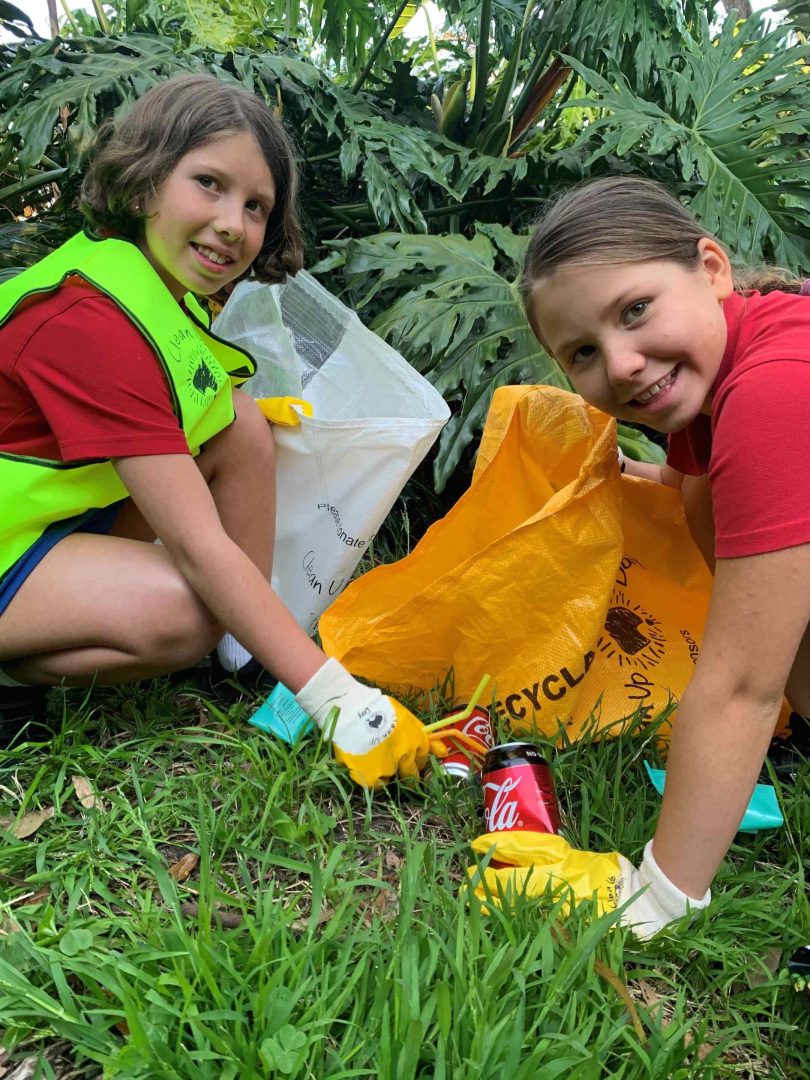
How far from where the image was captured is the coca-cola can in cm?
107

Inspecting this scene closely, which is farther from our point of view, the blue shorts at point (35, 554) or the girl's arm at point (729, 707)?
the blue shorts at point (35, 554)

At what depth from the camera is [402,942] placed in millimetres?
846

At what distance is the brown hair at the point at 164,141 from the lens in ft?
4.27

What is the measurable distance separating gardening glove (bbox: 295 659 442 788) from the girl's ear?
0.74 m

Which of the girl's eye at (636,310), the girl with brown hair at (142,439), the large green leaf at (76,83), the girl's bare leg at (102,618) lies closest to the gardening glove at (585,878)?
the girl with brown hair at (142,439)

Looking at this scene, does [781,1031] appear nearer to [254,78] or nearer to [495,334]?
[495,334]

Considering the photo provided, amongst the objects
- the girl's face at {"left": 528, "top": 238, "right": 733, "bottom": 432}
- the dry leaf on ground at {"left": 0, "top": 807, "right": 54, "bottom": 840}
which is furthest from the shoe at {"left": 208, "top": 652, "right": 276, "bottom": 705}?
the girl's face at {"left": 528, "top": 238, "right": 733, "bottom": 432}

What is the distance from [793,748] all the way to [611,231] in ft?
2.90

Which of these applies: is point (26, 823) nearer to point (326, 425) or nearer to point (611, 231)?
point (326, 425)

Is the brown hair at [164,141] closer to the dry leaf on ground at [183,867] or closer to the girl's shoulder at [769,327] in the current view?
the girl's shoulder at [769,327]

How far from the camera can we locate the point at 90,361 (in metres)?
1.15

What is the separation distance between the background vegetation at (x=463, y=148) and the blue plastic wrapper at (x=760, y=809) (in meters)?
0.73

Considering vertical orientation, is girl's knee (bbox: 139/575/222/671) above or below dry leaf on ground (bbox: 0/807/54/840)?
above

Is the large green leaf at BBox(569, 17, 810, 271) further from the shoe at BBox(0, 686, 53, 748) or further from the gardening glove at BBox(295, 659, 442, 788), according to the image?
the shoe at BBox(0, 686, 53, 748)
